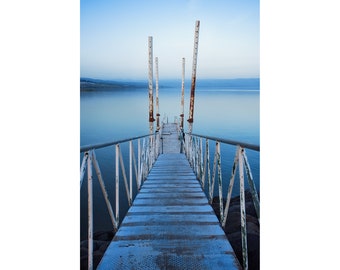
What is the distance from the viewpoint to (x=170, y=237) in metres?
2.65

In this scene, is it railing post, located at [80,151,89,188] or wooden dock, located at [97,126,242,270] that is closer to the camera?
railing post, located at [80,151,89,188]

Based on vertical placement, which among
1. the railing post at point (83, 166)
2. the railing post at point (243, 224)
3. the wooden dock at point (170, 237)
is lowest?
the wooden dock at point (170, 237)

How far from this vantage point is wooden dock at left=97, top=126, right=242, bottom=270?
2.20m

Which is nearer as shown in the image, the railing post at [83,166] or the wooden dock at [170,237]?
the railing post at [83,166]

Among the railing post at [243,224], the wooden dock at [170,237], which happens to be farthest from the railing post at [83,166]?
the railing post at [243,224]

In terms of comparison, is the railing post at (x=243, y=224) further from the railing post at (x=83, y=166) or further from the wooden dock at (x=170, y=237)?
the railing post at (x=83, y=166)

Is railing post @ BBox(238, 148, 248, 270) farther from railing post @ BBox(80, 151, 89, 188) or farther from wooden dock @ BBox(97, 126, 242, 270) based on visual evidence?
railing post @ BBox(80, 151, 89, 188)

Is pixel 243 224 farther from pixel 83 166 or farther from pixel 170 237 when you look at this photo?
pixel 83 166

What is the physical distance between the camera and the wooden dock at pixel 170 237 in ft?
7.23

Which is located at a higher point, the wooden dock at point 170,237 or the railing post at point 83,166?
the railing post at point 83,166

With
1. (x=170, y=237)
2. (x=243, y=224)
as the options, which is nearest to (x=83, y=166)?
(x=170, y=237)

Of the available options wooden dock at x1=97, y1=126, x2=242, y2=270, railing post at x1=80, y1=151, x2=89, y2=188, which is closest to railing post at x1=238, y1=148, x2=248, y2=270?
wooden dock at x1=97, y1=126, x2=242, y2=270
